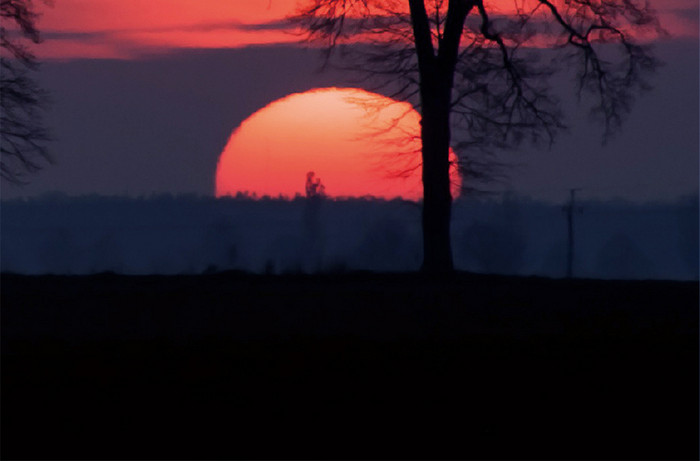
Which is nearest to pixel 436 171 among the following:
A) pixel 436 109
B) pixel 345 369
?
pixel 436 109

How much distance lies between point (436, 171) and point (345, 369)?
10588 millimetres

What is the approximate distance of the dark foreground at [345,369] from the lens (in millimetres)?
10766

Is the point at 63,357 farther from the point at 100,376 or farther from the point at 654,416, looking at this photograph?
the point at 654,416

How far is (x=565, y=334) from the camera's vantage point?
16422 millimetres

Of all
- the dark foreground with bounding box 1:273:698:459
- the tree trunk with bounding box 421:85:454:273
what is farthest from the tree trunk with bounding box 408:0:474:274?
the dark foreground with bounding box 1:273:698:459

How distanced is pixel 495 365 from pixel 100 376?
445 cm

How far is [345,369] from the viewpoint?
13594 millimetres

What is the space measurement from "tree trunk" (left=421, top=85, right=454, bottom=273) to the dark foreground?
2.92 meters

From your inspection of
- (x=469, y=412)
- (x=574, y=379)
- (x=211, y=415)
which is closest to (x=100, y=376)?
(x=211, y=415)

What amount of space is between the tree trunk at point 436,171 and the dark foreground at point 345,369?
292 centimetres

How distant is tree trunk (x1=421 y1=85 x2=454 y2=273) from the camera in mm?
23609

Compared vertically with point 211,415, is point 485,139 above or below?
above

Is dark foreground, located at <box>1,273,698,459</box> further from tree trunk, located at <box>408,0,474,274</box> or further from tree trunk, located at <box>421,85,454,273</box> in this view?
tree trunk, located at <box>408,0,474,274</box>

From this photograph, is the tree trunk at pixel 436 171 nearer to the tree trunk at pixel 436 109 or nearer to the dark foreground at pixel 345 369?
the tree trunk at pixel 436 109
